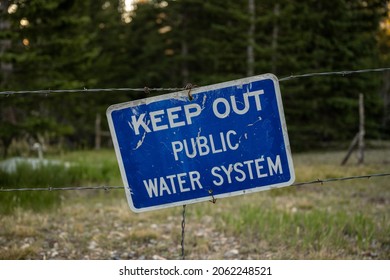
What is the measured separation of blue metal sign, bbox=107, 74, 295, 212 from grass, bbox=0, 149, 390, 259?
1.83 meters

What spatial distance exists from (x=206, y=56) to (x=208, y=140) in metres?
17.4

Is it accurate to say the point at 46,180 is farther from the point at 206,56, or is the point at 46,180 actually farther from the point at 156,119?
the point at 206,56

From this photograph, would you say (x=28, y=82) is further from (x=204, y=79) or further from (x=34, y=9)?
(x=204, y=79)

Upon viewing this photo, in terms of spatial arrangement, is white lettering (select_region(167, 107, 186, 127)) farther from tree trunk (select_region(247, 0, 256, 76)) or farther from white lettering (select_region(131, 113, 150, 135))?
tree trunk (select_region(247, 0, 256, 76))

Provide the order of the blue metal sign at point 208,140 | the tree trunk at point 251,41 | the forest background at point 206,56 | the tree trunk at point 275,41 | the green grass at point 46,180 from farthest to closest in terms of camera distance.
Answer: the tree trunk at point 275,41 → the tree trunk at point 251,41 → the forest background at point 206,56 → the green grass at point 46,180 → the blue metal sign at point 208,140

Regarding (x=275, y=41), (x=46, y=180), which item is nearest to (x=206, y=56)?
(x=275, y=41)

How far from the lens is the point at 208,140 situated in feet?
7.21

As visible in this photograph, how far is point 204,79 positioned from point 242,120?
16.6 m

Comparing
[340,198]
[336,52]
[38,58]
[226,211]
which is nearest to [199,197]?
[226,211]

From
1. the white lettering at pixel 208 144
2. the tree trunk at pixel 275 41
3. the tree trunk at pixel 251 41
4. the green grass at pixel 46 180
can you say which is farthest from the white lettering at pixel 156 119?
the tree trunk at pixel 275 41

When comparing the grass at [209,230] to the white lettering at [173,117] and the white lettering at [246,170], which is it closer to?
the white lettering at [246,170]

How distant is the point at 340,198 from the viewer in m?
6.55

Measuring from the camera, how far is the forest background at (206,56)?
8875 mm

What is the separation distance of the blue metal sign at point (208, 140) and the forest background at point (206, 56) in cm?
638
